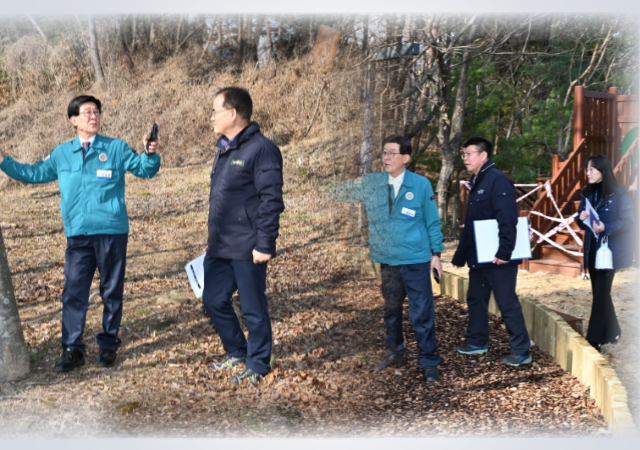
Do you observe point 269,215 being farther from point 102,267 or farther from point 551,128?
point 551,128

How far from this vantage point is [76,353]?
3396mm

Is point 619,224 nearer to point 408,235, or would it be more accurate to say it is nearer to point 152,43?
point 408,235

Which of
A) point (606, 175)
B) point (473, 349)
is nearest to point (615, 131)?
point (606, 175)

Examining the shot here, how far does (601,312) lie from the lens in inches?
168

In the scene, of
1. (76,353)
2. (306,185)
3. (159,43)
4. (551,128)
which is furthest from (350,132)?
(551,128)

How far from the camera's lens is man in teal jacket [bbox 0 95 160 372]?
130 inches

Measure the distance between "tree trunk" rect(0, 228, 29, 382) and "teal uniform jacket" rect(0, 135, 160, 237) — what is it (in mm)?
398

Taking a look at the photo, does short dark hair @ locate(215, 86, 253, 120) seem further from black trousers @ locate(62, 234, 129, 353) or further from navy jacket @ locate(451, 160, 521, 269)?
navy jacket @ locate(451, 160, 521, 269)

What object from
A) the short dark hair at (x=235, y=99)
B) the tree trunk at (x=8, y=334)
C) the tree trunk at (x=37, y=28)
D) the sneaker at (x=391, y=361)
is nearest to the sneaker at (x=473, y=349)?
the sneaker at (x=391, y=361)

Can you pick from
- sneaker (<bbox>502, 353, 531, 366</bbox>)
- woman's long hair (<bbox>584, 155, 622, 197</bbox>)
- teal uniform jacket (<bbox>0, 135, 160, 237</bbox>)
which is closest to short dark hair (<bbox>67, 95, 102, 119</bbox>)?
teal uniform jacket (<bbox>0, 135, 160, 237</bbox>)

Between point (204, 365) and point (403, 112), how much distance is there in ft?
9.44

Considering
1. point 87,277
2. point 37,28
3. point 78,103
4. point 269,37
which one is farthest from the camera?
point 269,37

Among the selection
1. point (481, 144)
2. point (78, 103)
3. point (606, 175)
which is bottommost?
point (606, 175)

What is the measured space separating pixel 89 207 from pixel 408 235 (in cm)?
182
